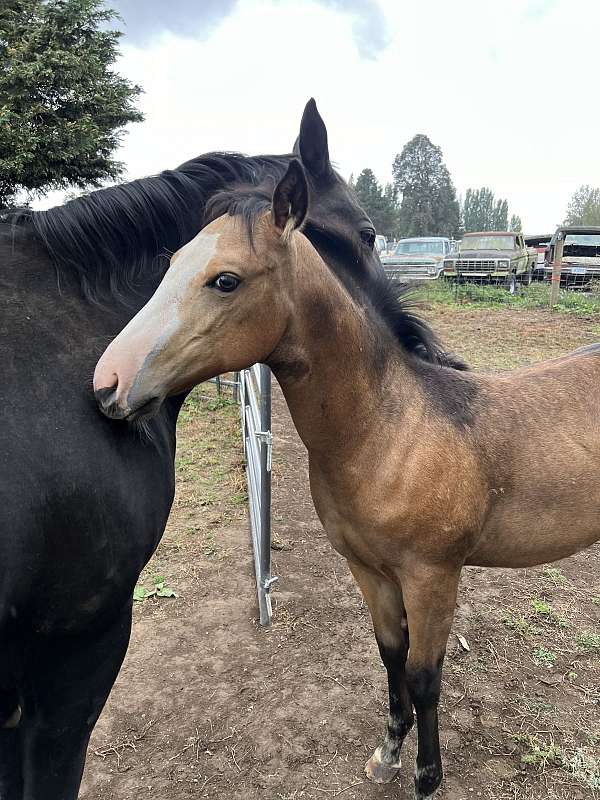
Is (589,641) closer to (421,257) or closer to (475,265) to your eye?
(475,265)

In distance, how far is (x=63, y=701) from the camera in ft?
4.65

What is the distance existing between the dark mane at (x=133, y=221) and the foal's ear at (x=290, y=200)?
0.35 metres

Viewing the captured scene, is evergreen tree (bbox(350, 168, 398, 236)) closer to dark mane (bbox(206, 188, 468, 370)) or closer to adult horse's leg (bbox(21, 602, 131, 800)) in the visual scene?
dark mane (bbox(206, 188, 468, 370))

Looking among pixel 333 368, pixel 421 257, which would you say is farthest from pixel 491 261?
pixel 333 368

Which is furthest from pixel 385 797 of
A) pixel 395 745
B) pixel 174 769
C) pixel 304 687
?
pixel 174 769

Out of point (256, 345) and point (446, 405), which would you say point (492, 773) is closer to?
point (446, 405)

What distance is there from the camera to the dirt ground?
7.13 feet

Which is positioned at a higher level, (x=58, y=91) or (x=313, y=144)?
(x=58, y=91)

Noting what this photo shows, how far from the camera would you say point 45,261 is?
4.81 ft

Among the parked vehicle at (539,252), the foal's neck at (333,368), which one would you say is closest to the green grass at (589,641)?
the foal's neck at (333,368)

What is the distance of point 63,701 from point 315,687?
1520 mm

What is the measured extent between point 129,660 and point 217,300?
2.28 m

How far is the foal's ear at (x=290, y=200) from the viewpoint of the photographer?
4.64ft

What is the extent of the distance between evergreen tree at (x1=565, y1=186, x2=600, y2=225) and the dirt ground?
1480 inches
